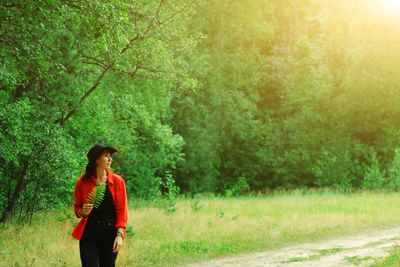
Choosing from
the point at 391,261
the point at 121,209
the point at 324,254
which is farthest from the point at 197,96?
the point at 121,209

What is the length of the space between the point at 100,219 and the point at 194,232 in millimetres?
6632

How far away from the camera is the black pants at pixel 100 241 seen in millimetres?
4332

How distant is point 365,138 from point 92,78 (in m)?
22.3

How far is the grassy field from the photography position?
8375 mm

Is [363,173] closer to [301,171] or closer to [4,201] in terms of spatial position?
[301,171]

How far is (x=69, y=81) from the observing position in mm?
11648

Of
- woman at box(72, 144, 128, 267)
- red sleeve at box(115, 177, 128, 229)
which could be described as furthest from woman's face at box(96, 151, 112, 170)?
red sleeve at box(115, 177, 128, 229)

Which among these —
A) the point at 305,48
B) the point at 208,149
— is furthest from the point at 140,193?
the point at 305,48

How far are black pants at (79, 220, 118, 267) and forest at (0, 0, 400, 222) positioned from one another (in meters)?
4.77

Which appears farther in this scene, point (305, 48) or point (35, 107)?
point (305, 48)

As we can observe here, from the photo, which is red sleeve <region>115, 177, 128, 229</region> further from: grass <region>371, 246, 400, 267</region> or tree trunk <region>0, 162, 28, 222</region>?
tree trunk <region>0, 162, 28, 222</region>

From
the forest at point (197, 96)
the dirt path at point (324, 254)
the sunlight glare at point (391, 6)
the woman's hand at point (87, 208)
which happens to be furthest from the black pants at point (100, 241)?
the sunlight glare at point (391, 6)

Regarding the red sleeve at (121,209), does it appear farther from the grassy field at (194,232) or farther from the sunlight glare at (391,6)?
the sunlight glare at (391,6)

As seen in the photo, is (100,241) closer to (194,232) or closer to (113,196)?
(113,196)
